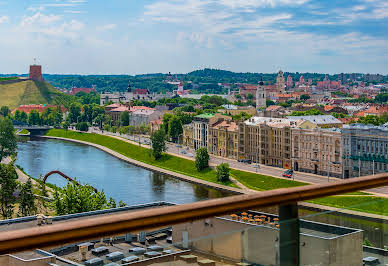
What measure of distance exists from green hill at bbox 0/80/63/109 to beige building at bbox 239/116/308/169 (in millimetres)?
30922

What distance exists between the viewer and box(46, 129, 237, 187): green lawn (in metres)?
18.0

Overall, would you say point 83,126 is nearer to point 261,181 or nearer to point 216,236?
point 261,181

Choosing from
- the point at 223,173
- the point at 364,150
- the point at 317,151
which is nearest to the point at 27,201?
the point at 223,173

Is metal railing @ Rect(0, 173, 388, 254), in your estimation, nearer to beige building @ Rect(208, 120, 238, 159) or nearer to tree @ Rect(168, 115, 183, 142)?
beige building @ Rect(208, 120, 238, 159)

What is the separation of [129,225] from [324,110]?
109 feet

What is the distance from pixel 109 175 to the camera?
17656mm

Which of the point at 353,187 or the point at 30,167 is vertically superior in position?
the point at 353,187

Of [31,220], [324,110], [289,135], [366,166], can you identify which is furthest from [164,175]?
[324,110]

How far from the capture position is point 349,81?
9306cm

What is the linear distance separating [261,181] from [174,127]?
1020 centimetres

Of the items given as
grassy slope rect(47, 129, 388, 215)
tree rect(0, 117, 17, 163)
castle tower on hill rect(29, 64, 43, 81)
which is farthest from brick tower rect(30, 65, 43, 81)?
tree rect(0, 117, 17, 163)

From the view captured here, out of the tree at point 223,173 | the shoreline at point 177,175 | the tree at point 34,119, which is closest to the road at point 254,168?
the tree at point 223,173

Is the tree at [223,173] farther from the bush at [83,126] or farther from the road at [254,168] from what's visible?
the bush at [83,126]

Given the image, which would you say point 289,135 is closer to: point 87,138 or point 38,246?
point 87,138
